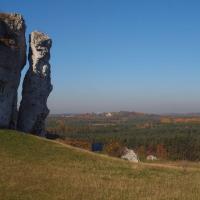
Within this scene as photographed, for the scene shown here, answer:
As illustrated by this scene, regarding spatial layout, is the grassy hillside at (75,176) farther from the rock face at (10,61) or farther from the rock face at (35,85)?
the rock face at (35,85)

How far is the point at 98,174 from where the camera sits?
25703 mm

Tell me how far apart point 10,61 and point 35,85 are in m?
5.24

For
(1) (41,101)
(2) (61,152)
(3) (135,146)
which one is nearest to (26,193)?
(2) (61,152)

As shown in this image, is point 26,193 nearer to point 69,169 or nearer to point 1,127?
point 69,169

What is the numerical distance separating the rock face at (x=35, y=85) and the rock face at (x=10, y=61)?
2.27m

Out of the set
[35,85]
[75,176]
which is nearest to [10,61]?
[35,85]

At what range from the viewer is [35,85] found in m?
41.4

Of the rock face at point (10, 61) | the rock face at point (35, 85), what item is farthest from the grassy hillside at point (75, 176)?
the rock face at point (35, 85)

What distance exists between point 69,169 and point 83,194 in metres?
7.49

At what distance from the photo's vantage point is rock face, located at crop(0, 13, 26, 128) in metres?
36.4

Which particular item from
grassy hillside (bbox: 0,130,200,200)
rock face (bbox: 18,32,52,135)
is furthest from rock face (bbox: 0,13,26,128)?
grassy hillside (bbox: 0,130,200,200)

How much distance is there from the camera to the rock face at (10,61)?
36.4 metres

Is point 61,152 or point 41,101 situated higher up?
point 41,101

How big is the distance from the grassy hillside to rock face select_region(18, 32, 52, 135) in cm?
696
